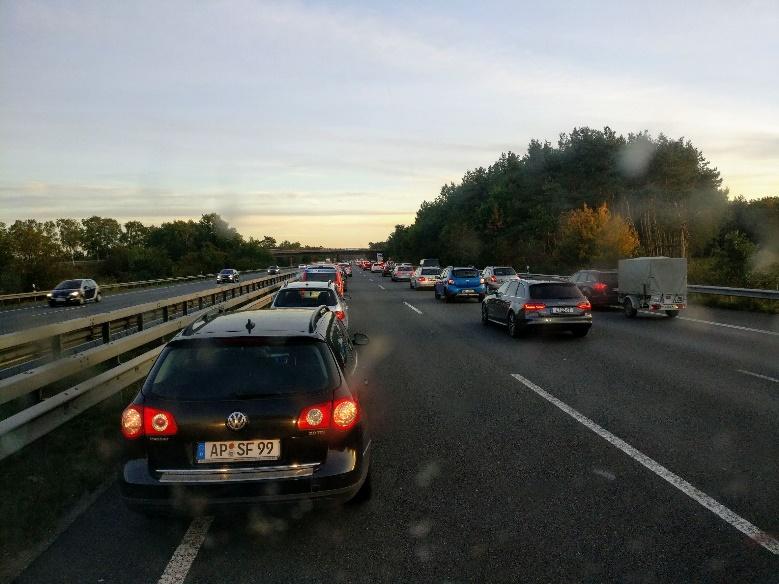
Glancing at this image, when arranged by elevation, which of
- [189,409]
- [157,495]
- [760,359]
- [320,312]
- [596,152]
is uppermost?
[596,152]

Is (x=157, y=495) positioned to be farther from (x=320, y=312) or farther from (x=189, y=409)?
(x=320, y=312)

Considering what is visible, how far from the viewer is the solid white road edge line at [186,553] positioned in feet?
12.7

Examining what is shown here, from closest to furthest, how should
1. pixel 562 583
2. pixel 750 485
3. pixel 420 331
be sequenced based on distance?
pixel 562 583, pixel 750 485, pixel 420 331

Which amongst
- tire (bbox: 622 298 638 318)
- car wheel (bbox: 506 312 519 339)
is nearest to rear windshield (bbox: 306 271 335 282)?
car wheel (bbox: 506 312 519 339)

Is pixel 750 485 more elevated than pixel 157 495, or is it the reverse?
pixel 157 495

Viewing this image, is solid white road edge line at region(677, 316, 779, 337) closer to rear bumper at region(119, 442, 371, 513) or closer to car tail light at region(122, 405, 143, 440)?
rear bumper at region(119, 442, 371, 513)

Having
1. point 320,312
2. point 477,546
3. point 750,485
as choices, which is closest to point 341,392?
point 477,546

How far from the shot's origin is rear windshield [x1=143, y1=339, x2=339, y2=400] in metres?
4.41

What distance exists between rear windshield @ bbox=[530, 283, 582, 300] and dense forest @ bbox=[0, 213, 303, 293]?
1990 inches

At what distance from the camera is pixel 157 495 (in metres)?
4.20

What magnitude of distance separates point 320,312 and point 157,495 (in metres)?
2.46

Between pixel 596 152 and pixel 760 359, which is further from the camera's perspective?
pixel 596 152

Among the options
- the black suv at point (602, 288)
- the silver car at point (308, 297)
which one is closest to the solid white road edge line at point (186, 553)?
the silver car at point (308, 297)

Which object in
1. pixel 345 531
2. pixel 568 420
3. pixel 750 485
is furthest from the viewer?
pixel 568 420
